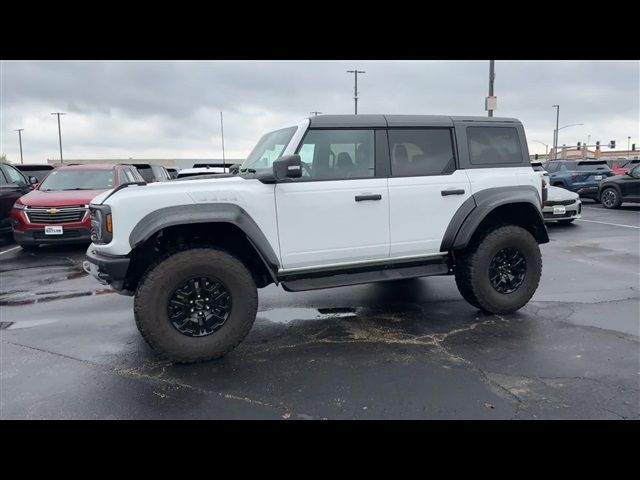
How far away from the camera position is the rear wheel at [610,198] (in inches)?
635

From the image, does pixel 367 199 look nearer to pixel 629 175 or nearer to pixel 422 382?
pixel 422 382

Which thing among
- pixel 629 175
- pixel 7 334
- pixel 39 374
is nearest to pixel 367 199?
pixel 39 374

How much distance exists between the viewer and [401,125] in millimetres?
4719

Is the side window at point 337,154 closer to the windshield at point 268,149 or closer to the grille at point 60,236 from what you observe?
the windshield at point 268,149

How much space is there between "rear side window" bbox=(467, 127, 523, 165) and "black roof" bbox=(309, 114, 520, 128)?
15 centimetres

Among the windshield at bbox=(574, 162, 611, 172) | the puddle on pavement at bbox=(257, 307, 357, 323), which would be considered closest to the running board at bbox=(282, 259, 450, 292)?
the puddle on pavement at bbox=(257, 307, 357, 323)

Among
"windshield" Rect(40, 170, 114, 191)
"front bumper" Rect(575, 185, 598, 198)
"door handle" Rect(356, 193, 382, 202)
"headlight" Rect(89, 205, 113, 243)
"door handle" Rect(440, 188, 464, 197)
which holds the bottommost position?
"front bumper" Rect(575, 185, 598, 198)

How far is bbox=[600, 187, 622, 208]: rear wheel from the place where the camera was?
16.1 metres

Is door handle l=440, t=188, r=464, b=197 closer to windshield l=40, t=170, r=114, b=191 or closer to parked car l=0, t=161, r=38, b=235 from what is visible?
windshield l=40, t=170, r=114, b=191

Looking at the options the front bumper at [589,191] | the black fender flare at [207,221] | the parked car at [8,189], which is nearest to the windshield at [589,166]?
the front bumper at [589,191]

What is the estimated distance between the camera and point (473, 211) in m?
4.80

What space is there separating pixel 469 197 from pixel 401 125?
3.38 ft

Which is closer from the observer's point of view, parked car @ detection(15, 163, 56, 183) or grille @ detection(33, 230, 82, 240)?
grille @ detection(33, 230, 82, 240)

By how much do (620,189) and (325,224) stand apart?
15.5 m
